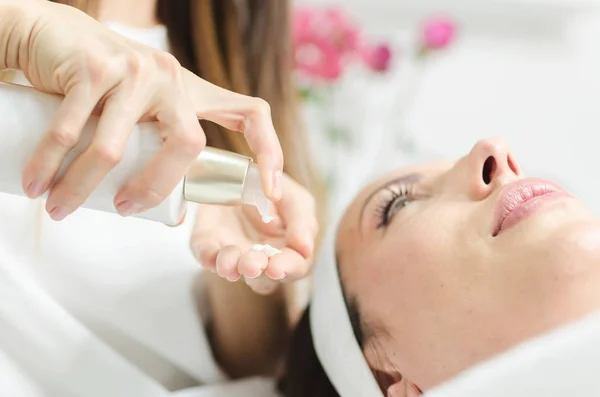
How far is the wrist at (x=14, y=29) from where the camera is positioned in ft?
1.55

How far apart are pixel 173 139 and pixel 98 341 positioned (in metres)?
0.34

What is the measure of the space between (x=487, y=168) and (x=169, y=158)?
35 centimetres

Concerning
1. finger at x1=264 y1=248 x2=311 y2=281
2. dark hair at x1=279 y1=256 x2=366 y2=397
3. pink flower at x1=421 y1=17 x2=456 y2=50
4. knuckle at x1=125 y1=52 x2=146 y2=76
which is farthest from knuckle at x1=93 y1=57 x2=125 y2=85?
pink flower at x1=421 y1=17 x2=456 y2=50

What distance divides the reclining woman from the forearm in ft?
0.37

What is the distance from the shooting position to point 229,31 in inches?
36.9

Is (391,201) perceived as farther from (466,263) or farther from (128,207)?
(128,207)

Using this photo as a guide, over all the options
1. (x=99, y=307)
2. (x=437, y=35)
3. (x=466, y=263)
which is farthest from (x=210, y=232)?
(x=437, y=35)

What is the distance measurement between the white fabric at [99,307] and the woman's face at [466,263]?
213 mm

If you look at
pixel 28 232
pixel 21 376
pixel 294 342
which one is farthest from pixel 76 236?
pixel 294 342

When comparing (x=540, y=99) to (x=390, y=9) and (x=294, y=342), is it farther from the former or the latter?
(x=294, y=342)

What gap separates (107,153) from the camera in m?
0.45

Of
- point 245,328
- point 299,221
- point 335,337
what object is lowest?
point 245,328

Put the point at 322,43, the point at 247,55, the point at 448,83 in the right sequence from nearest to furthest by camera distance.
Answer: the point at 247,55 → the point at 322,43 → the point at 448,83

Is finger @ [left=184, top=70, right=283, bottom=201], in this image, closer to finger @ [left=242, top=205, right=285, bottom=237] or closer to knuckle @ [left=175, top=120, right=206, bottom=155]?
knuckle @ [left=175, top=120, right=206, bottom=155]
